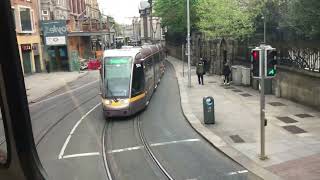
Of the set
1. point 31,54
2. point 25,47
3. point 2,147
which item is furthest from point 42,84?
point 2,147

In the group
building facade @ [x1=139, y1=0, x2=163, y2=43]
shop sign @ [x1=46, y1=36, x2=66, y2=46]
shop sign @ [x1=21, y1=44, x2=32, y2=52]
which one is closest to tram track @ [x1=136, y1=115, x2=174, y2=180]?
shop sign @ [x1=21, y1=44, x2=32, y2=52]

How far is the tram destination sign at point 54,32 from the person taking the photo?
158 ft

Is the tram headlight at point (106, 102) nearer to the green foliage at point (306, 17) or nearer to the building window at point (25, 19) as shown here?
the green foliage at point (306, 17)

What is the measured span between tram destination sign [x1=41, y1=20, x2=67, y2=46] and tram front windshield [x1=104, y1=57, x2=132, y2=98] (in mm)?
29183

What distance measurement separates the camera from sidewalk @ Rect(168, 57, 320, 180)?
39.1ft

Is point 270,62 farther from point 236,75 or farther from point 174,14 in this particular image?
point 174,14

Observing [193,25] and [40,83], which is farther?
[193,25]

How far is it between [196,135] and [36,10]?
126 ft

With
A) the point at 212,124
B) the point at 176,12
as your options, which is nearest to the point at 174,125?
the point at 212,124

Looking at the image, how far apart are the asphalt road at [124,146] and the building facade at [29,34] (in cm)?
2071

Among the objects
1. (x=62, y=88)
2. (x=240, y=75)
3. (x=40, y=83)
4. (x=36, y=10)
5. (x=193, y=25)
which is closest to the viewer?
(x=240, y=75)

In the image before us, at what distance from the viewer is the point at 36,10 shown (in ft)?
165

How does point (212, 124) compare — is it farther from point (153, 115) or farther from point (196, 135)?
point (153, 115)

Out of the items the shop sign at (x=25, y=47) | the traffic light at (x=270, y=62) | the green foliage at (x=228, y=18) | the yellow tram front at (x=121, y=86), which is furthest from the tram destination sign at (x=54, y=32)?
the traffic light at (x=270, y=62)
